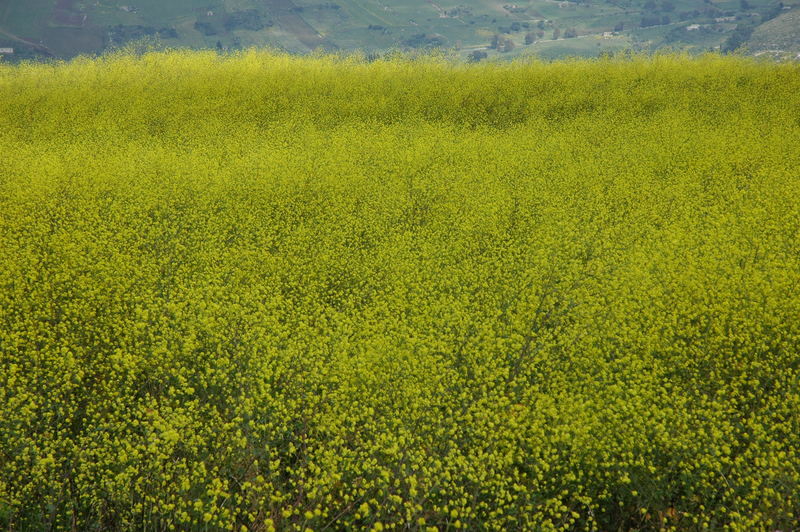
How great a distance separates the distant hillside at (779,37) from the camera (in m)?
131

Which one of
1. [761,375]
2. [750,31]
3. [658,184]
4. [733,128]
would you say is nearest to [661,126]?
[733,128]

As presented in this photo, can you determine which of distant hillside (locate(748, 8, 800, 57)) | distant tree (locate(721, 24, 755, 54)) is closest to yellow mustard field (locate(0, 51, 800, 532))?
distant hillside (locate(748, 8, 800, 57))

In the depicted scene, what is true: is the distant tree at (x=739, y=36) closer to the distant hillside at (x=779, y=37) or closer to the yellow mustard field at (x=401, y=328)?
the distant hillside at (x=779, y=37)

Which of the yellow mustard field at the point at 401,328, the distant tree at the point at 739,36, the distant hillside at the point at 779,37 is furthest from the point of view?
the distant tree at the point at 739,36

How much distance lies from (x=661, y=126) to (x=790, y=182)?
302 inches

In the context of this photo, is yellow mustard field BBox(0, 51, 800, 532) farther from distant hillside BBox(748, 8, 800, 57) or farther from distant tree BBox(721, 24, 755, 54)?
distant tree BBox(721, 24, 755, 54)

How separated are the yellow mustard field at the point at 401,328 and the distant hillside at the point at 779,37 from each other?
135377 millimetres

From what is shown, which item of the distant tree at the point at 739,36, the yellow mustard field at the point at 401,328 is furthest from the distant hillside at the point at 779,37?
the yellow mustard field at the point at 401,328

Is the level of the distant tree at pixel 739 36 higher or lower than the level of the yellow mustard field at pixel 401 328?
higher

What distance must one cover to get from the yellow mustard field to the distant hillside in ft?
444

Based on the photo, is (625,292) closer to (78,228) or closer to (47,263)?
(47,263)

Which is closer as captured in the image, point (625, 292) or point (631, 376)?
point (631, 376)

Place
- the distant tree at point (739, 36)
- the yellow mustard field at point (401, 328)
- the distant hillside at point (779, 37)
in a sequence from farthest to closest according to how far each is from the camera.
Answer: the distant tree at point (739, 36) < the distant hillside at point (779, 37) < the yellow mustard field at point (401, 328)

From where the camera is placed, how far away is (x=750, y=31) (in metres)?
187
